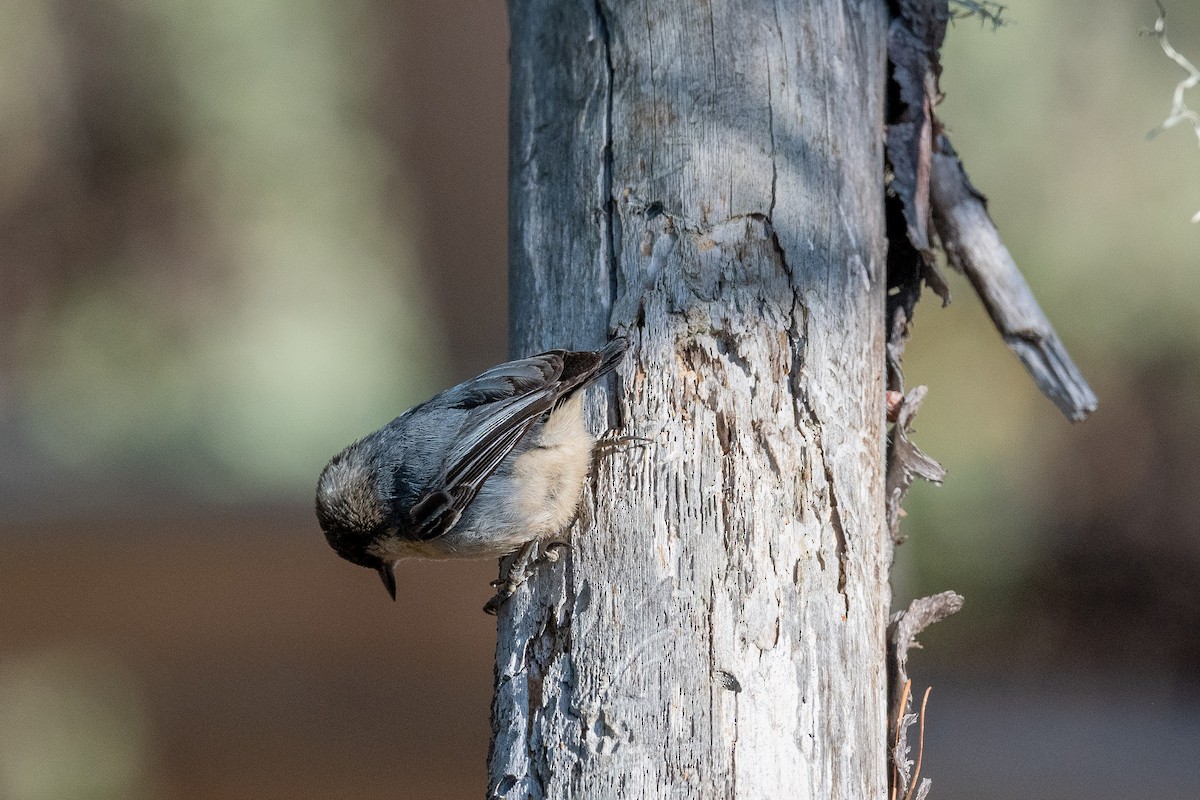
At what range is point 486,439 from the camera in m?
2.14

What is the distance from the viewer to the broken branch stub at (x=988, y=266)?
2139 millimetres

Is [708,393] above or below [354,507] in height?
above

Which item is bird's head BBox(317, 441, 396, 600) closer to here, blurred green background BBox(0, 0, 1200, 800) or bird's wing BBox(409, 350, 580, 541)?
bird's wing BBox(409, 350, 580, 541)

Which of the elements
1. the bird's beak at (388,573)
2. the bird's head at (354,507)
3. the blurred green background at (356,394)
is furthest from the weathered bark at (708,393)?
the blurred green background at (356,394)

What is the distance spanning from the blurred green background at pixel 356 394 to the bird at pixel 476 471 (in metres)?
3.06

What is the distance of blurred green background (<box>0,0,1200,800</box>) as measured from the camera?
4.79 m

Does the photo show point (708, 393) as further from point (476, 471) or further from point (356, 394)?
point (356, 394)

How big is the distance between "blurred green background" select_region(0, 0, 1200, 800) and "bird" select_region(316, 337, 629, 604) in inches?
120

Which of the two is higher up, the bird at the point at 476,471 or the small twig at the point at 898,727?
the bird at the point at 476,471

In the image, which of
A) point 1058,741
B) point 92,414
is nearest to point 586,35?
point 1058,741

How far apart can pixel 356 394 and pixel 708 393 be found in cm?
493

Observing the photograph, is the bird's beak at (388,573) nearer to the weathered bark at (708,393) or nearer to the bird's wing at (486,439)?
the bird's wing at (486,439)

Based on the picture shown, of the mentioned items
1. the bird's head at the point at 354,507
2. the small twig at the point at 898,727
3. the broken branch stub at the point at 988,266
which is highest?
the broken branch stub at the point at 988,266

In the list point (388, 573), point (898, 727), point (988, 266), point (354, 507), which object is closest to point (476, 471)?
point (354, 507)
